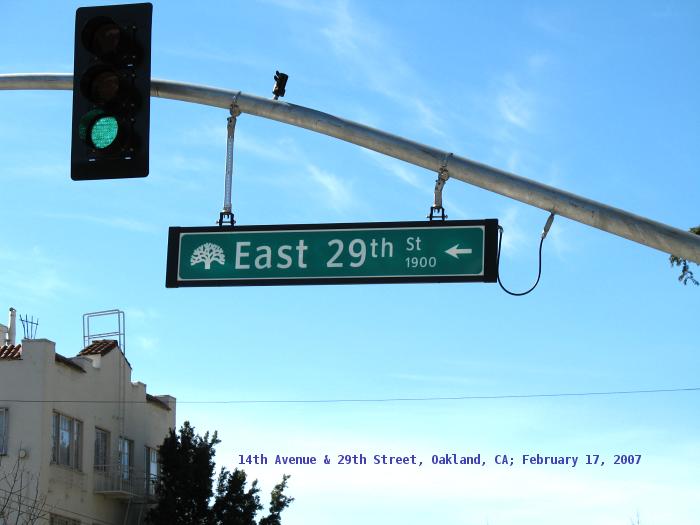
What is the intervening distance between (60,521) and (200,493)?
4713 mm

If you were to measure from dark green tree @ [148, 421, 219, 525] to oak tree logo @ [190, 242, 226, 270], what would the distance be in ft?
88.6

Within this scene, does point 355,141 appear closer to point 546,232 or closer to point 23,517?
point 546,232

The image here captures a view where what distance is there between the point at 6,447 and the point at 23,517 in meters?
2.15

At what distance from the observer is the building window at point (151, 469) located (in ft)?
123

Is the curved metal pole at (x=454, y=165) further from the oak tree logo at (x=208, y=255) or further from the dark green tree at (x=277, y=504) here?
the dark green tree at (x=277, y=504)

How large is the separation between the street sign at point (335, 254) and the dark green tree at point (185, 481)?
27.0m

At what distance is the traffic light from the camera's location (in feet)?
29.9

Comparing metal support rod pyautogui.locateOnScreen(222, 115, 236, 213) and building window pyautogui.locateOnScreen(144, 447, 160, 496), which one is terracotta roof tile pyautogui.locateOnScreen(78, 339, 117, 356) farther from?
metal support rod pyautogui.locateOnScreen(222, 115, 236, 213)

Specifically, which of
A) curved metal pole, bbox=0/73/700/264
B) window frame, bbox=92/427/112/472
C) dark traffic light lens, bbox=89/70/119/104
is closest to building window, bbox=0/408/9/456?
window frame, bbox=92/427/112/472

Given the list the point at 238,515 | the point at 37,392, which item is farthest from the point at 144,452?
the point at 37,392

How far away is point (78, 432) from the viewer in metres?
33.9

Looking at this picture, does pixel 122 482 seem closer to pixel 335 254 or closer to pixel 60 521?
pixel 60 521

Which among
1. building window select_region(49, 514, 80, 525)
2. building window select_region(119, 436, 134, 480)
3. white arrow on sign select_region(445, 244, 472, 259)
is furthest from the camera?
building window select_region(119, 436, 134, 480)

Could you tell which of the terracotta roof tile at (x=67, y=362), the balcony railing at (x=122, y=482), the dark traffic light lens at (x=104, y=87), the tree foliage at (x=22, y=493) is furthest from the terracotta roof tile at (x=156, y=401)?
the dark traffic light lens at (x=104, y=87)
